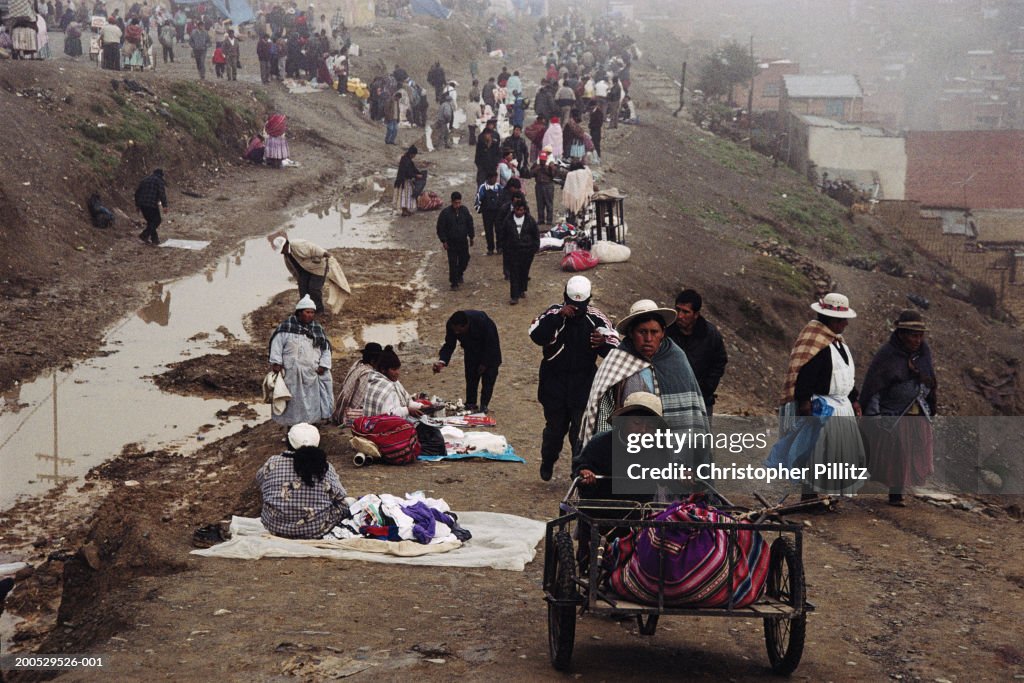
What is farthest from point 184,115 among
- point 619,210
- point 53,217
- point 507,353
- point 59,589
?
point 59,589

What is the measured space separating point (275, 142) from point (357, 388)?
1734 centimetres

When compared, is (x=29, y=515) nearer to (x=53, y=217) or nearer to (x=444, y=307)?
(x=444, y=307)

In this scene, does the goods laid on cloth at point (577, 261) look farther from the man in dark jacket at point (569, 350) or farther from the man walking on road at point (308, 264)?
the man in dark jacket at point (569, 350)

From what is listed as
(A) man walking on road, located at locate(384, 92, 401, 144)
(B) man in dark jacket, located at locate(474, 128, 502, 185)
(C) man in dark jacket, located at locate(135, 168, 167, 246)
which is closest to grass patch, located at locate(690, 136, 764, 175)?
(A) man walking on road, located at locate(384, 92, 401, 144)

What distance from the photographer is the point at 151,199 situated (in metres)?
18.7

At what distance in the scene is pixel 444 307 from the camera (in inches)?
643

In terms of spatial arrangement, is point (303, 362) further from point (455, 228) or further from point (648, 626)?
point (455, 228)

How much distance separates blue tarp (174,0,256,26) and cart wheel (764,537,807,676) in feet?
130

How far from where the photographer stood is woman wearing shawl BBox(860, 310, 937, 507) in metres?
8.61

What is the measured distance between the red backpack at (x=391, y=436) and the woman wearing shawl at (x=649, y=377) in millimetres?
3490

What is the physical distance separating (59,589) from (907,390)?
645 centimetres

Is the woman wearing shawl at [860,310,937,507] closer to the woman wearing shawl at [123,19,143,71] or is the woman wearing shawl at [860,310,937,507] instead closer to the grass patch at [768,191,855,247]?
the grass patch at [768,191,855,247]

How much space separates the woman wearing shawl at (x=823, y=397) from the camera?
8148 mm

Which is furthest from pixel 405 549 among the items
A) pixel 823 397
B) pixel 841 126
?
pixel 841 126
